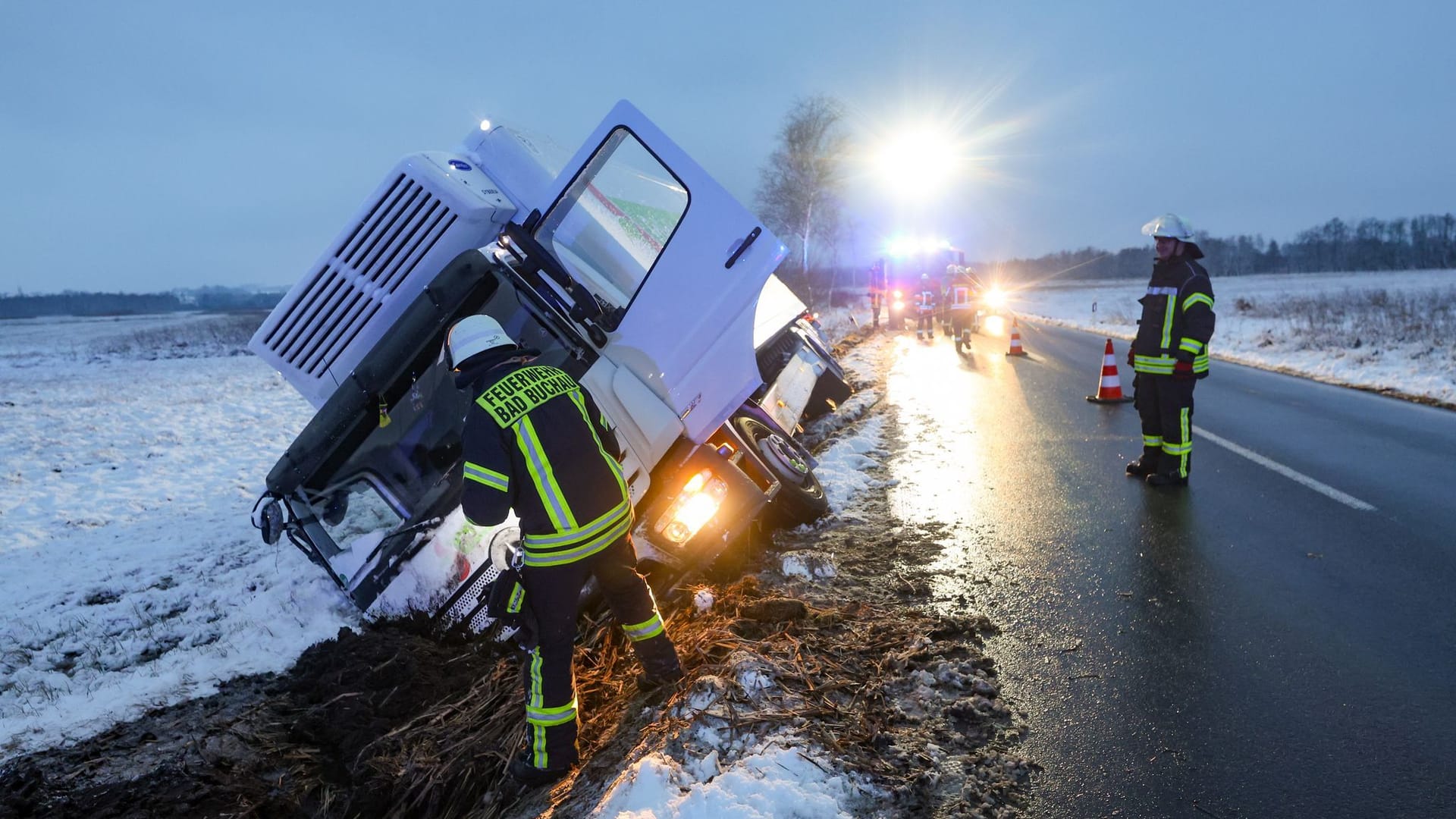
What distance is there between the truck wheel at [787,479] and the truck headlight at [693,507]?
0.52 m

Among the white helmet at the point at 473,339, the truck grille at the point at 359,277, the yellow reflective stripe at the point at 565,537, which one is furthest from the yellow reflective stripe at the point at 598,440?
the truck grille at the point at 359,277

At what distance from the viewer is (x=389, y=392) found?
3830mm

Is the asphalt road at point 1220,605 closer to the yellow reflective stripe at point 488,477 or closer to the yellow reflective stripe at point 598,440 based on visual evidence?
the yellow reflective stripe at point 598,440

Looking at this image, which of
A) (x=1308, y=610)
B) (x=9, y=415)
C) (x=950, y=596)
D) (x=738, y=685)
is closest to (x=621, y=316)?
(x=738, y=685)

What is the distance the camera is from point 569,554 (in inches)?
111

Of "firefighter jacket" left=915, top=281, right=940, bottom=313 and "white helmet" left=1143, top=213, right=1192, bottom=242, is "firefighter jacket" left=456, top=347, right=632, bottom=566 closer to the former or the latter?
"white helmet" left=1143, top=213, right=1192, bottom=242

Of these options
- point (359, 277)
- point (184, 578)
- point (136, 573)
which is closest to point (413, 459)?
point (359, 277)

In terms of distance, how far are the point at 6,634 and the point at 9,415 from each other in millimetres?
11422

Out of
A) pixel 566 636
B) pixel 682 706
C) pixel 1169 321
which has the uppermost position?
pixel 1169 321

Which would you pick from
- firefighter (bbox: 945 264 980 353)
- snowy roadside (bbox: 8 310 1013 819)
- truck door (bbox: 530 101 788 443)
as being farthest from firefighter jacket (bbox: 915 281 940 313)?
truck door (bbox: 530 101 788 443)

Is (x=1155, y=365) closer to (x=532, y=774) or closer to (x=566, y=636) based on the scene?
(x=566, y=636)

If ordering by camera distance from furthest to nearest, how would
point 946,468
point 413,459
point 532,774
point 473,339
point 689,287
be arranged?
1. point 946,468
2. point 413,459
3. point 689,287
4. point 473,339
5. point 532,774

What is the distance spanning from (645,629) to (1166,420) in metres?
4.33

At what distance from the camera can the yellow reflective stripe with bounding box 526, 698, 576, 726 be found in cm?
268
